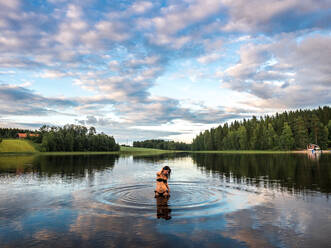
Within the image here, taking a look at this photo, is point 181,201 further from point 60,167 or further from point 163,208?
point 60,167

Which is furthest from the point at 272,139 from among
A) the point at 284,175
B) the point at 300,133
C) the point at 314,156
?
the point at 284,175

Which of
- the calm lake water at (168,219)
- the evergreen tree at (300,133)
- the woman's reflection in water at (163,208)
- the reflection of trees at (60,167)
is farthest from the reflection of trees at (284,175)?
the evergreen tree at (300,133)

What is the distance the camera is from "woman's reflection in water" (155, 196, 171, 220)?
53.0ft

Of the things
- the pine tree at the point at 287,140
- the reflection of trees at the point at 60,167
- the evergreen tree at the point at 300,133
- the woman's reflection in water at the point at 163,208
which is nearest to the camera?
the woman's reflection in water at the point at 163,208

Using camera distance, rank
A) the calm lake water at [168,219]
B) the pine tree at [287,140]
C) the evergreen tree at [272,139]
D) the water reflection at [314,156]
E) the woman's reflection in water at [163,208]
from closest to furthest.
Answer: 1. the calm lake water at [168,219]
2. the woman's reflection in water at [163,208]
3. the water reflection at [314,156]
4. the pine tree at [287,140]
5. the evergreen tree at [272,139]

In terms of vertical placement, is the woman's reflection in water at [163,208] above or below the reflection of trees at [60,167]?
above

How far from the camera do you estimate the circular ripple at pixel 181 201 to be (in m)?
17.7

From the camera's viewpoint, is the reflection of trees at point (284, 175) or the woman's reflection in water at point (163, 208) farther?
the reflection of trees at point (284, 175)

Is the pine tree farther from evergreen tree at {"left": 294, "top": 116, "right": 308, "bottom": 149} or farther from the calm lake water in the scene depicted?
the calm lake water

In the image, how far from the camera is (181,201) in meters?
20.6

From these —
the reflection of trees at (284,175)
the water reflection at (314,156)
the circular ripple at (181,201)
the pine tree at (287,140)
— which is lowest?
the water reflection at (314,156)

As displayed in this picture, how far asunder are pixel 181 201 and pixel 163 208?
2794 mm

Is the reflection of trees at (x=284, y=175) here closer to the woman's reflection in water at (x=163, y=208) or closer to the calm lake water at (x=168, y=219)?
the calm lake water at (x=168, y=219)

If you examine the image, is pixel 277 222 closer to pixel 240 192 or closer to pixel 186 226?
pixel 186 226
